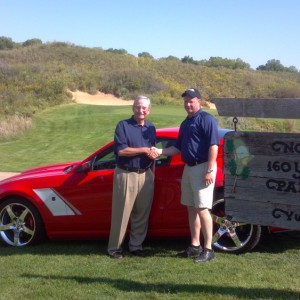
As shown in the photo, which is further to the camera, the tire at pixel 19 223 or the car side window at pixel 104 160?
the tire at pixel 19 223

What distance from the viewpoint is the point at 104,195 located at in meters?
5.84

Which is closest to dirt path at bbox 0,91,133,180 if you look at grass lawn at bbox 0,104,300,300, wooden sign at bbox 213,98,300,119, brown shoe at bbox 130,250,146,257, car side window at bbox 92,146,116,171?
car side window at bbox 92,146,116,171

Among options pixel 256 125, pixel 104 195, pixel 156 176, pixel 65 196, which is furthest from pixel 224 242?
pixel 256 125

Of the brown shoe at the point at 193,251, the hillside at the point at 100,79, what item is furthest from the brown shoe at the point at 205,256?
the hillside at the point at 100,79

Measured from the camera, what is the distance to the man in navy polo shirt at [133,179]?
536 cm

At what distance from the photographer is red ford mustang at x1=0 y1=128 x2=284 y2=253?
558 cm

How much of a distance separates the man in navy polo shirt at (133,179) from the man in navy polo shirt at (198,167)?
17.6 inches

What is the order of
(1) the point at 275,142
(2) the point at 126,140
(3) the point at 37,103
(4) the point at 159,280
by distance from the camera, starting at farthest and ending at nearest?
(3) the point at 37,103, (2) the point at 126,140, (4) the point at 159,280, (1) the point at 275,142

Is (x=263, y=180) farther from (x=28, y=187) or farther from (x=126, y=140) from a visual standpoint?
(x=28, y=187)

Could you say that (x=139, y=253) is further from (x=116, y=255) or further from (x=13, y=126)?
(x=13, y=126)

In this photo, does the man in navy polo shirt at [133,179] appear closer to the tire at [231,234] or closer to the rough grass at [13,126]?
the tire at [231,234]

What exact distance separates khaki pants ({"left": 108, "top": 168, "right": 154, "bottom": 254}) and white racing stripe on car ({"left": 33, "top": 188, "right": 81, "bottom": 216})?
25.1 inches

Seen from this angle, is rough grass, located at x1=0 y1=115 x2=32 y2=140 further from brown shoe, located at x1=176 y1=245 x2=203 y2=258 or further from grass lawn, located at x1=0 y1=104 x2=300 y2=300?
brown shoe, located at x1=176 y1=245 x2=203 y2=258

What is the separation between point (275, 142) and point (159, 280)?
1.79 metres
